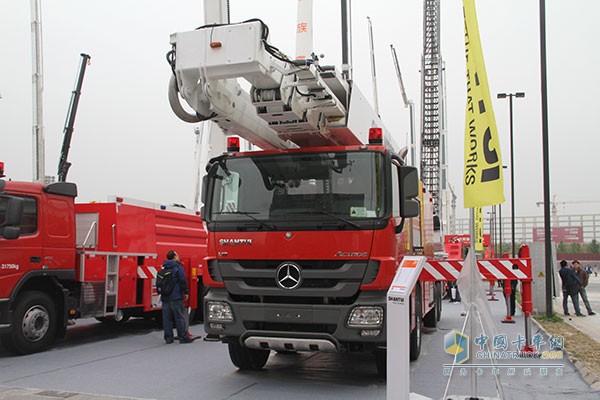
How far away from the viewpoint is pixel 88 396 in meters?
6.25

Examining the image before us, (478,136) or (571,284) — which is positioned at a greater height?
(478,136)

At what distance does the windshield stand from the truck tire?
4103mm

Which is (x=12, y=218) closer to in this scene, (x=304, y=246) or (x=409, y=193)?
(x=304, y=246)

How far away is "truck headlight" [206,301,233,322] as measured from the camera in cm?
663

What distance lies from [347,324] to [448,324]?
808 centimetres

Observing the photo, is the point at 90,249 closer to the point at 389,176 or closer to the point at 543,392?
the point at 389,176

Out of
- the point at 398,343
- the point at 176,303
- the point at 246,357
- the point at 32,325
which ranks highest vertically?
the point at 398,343

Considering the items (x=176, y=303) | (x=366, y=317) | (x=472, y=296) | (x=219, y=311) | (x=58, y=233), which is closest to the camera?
(x=472, y=296)

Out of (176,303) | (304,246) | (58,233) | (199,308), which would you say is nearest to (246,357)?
(304,246)

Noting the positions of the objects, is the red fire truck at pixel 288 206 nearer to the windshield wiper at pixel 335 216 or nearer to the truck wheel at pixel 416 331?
the windshield wiper at pixel 335 216

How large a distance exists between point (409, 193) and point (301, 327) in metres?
2.06

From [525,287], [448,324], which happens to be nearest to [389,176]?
[525,287]

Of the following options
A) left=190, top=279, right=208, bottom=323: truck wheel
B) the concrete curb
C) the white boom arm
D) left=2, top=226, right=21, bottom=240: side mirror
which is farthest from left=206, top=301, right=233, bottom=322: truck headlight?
left=190, top=279, right=208, bottom=323: truck wheel

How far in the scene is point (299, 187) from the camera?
6641 millimetres
